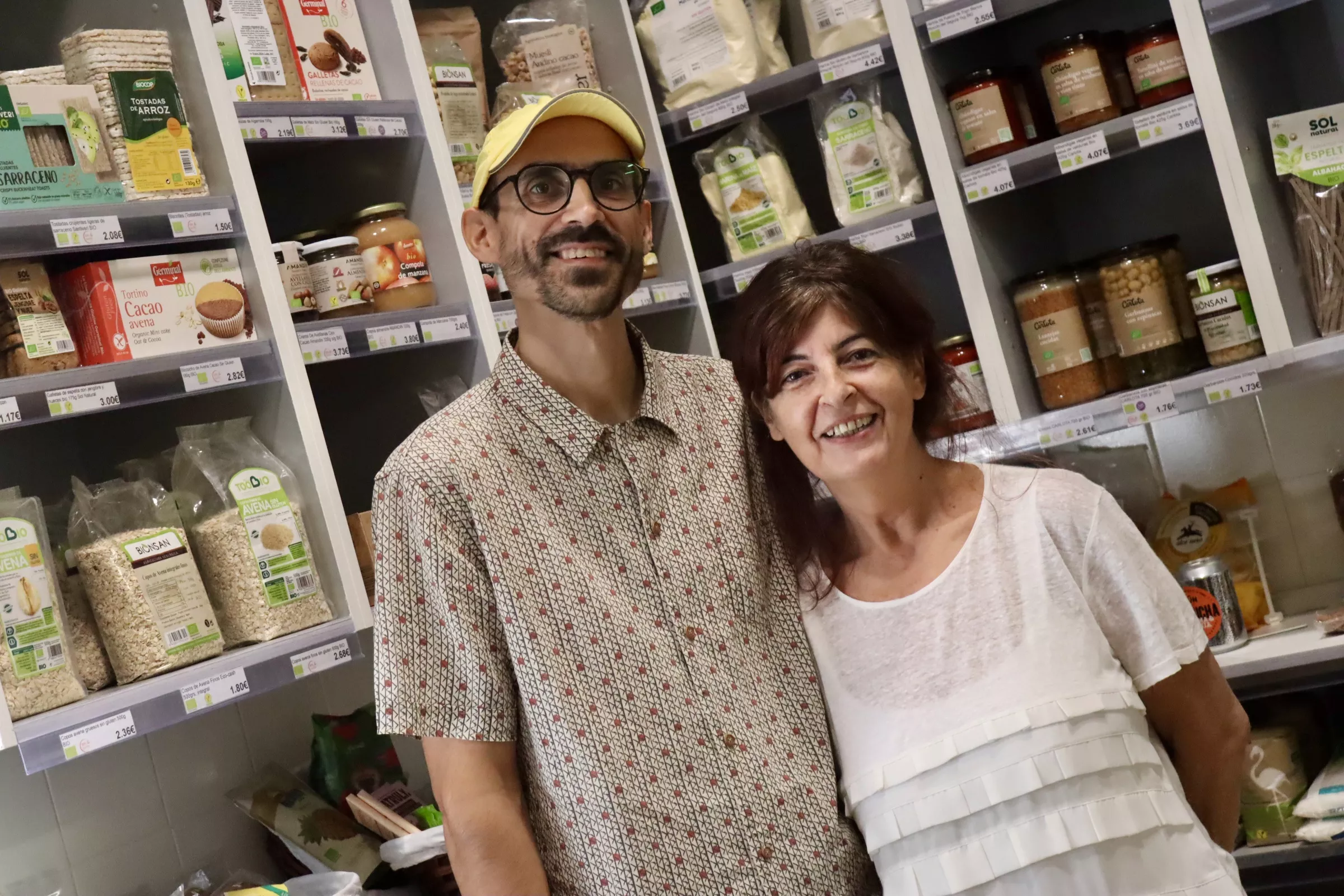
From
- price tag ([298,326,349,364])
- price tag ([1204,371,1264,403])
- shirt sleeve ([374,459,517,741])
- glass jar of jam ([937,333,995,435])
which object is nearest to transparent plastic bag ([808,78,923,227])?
A: glass jar of jam ([937,333,995,435])

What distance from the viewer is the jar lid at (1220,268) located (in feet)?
8.40

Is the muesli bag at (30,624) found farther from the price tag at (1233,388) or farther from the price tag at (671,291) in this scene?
the price tag at (1233,388)

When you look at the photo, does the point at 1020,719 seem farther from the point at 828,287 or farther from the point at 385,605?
the point at 385,605

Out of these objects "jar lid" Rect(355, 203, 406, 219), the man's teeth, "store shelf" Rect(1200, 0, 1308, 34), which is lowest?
the man's teeth

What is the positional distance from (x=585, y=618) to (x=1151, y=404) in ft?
4.89

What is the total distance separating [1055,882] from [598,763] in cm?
53

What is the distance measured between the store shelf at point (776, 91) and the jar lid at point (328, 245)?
3.08 feet

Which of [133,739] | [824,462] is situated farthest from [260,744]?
[824,462]

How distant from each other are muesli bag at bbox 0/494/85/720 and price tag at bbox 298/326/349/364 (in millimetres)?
538

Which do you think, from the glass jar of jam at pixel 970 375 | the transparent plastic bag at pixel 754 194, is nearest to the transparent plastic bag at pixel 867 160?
the transparent plastic bag at pixel 754 194

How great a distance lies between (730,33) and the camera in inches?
118

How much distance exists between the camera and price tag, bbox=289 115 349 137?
7.95 ft

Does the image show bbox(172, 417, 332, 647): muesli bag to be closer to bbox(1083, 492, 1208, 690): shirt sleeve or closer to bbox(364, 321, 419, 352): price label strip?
bbox(364, 321, 419, 352): price label strip

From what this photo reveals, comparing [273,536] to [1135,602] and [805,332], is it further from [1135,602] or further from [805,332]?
[1135,602]
